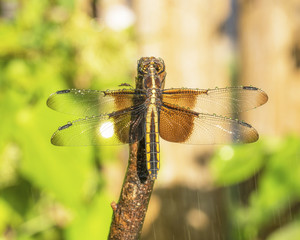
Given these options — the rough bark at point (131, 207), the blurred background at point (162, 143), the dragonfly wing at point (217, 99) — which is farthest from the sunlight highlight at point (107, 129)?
the blurred background at point (162, 143)

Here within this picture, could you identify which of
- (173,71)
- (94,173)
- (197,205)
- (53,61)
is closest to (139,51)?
(173,71)

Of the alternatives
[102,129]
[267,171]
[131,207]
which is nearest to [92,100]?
[102,129]

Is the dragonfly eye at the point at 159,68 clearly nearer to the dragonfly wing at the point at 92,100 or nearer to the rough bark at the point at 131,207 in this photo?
the dragonfly wing at the point at 92,100

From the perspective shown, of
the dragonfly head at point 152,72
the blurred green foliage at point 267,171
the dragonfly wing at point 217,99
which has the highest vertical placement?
the dragonfly head at point 152,72

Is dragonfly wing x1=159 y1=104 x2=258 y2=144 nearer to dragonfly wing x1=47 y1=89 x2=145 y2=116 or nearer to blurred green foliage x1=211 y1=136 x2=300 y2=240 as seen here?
dragonfly wing x1=47 y1=89 x2=145 y2=116

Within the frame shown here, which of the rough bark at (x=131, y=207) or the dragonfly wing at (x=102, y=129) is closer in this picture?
the rough bark at (x=131, y=207)

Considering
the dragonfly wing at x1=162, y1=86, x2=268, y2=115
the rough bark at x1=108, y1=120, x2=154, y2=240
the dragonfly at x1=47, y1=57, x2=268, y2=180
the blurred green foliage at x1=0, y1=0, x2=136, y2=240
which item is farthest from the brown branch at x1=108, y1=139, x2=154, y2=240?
the blurred green foliage at x1=0, y1=0, x2=136, y2=240

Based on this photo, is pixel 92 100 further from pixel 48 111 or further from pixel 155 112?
pixel 48 111

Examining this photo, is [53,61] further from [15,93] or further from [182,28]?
[182,28]
